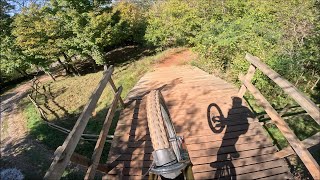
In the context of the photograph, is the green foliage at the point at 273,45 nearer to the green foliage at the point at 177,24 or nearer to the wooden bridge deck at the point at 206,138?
the wooden bridge deck at the point at 206,138

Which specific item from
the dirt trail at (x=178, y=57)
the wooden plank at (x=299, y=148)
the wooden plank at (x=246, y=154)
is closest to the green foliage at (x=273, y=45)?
the dirt trail at (x=178, y=57)

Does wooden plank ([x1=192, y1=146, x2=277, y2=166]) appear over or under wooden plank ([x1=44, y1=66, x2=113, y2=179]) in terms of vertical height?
under

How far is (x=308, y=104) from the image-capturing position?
283 centimetres

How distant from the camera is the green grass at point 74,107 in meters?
13.2

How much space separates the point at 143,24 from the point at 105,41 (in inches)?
201

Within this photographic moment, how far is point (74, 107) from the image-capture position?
18.0 metres

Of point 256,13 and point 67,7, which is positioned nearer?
point 256,13

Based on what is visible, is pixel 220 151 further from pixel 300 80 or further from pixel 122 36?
pixel 122 36

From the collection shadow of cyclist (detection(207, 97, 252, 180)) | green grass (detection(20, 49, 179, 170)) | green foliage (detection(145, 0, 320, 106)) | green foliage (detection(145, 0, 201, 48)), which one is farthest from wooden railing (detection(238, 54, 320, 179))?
green foliage (detection(145, 0, 201, 48))

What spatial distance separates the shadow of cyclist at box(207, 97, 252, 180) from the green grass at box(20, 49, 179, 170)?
6674 mm

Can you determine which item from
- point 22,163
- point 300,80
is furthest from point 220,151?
point 22,163

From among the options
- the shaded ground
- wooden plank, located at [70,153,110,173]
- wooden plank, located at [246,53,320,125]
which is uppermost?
wooden plank, located at [246,53,320,125]

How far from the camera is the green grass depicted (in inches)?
520

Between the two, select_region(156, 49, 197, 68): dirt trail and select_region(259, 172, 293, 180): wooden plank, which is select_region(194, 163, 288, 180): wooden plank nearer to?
select_region(259, 172, 293, 180): wooden plank
